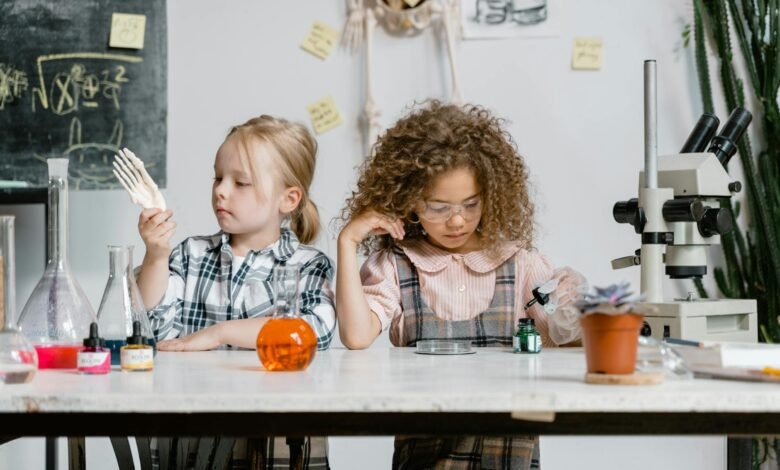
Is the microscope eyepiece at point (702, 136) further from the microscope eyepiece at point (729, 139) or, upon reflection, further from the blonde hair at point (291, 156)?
the blonde hair at point (291, 156)

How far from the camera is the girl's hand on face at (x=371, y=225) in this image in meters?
1.89

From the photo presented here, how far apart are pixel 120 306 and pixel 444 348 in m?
0.53

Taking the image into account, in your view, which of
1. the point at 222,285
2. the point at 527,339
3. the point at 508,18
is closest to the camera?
the point at 527,339

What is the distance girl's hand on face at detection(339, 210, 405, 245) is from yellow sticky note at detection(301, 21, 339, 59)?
3.88 ft

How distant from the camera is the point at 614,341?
1.19 metres

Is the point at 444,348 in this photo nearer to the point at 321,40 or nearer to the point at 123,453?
the point at 123,453

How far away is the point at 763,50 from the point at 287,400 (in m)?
2.19

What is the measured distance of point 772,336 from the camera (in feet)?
9.11

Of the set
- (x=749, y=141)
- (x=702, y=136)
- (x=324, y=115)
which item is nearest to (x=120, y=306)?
(x=702, y=136)

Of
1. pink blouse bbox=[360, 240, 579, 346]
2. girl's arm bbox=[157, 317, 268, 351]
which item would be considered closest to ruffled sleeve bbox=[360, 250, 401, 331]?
pink blouse bbox=[360, 240, 579, 346]

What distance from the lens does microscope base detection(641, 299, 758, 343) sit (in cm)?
162

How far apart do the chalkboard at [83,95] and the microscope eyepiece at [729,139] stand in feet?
5.75

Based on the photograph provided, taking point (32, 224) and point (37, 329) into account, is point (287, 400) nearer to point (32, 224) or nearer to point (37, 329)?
point (37, 329)

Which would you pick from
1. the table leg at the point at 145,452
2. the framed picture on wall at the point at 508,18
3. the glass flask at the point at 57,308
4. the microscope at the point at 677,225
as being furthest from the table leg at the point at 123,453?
the framed picture on wall at the point at 508,18
